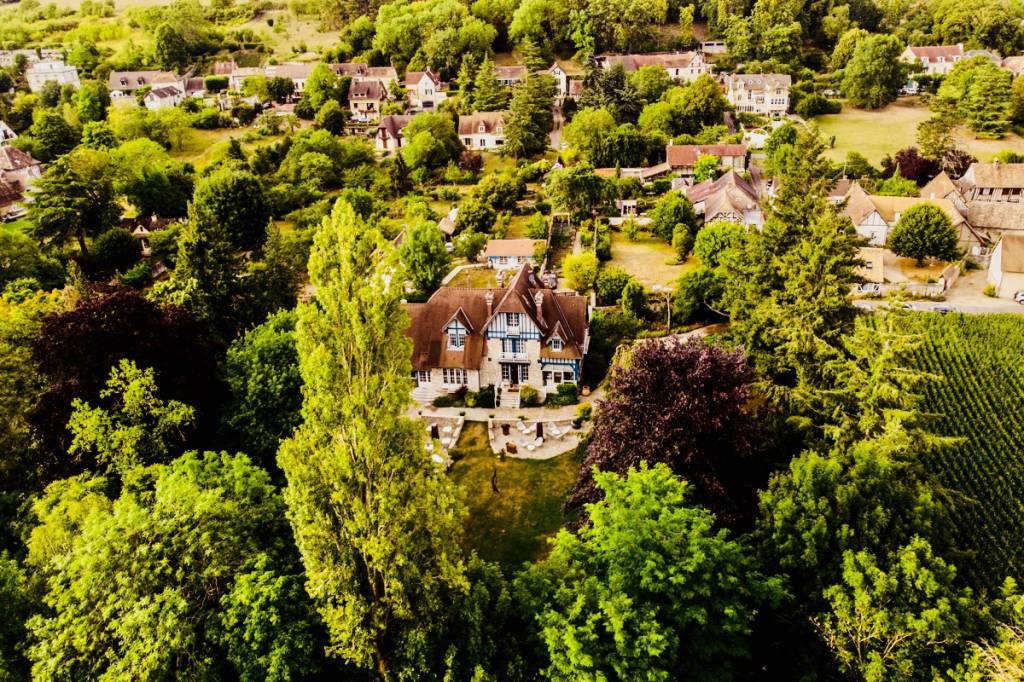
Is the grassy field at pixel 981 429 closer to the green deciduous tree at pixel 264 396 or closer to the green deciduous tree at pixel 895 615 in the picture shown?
the green deciduous tree at pixel 895 615

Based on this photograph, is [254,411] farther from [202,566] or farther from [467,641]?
[467,641]

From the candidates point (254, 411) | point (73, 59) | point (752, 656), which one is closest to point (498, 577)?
point (752, 656)

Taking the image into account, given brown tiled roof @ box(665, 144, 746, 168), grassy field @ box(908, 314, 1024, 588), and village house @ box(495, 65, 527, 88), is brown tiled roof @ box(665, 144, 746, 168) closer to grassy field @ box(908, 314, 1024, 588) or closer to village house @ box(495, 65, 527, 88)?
grassy field @ box(908, 314, 1024, 588)

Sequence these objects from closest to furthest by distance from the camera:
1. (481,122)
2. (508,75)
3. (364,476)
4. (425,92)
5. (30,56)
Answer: (364,476)
(481,122)
(425,92)
(508,75)
(30,56)

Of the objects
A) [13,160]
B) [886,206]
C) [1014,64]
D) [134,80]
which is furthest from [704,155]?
[134,80]

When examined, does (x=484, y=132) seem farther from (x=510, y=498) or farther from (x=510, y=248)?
(x=510, y=498)

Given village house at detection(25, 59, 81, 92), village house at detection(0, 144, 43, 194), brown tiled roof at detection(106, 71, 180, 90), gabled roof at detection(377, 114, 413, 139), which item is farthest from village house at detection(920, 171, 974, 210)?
village house at detection(25, 59, 81, 92)

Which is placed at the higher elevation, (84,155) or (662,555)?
(84,155)

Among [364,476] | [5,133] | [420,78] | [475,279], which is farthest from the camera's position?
[420,78]
